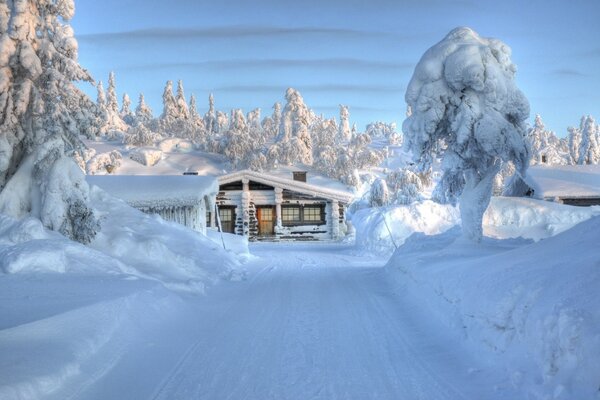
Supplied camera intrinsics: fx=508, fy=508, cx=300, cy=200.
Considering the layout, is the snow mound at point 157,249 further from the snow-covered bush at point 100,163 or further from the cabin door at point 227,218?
the snow-covered bush at point 100,163

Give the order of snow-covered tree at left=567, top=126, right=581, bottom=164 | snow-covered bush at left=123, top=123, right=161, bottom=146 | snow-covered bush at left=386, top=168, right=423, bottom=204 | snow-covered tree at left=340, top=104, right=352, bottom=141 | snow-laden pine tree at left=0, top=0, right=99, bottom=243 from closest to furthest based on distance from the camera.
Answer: snow-laden pine tree at left=0, top=0, right=99, bottom=243 → snow-covered bush at left=386, top=168, right=423, bottom=204 → snow-covered bush at left=123, top=123, right=161, bottom=146 → snow-covered tree at left=567, top=126, right=581, bottom=164 → snow-covered tree at left=340, top=104, right=352, bottom=141

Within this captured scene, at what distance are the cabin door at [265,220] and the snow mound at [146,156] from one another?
32211mm

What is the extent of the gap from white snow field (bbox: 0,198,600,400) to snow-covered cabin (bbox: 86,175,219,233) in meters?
9.47

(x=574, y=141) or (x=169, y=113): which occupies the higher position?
(x=169, y=113)

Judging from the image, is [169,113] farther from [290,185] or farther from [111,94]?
[290,185]

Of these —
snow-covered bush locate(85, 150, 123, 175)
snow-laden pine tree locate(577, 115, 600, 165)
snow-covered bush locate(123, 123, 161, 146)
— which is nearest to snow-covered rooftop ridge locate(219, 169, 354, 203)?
snow-covered bush locate(85, 150, 123, 175)

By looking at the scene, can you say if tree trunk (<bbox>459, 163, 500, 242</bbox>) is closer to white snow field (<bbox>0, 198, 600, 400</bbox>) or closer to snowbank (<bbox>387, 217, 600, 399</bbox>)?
white snow field (<bbox>0, 198, 600, 400</bbox>)

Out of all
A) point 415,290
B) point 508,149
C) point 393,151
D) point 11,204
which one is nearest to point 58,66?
point 11,204

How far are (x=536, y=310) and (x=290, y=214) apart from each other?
30.8 m

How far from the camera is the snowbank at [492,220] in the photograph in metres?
22.9

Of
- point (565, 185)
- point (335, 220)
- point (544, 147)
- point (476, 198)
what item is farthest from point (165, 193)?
point (544, 147)

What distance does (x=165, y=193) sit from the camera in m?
21.3

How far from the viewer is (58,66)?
13492mm

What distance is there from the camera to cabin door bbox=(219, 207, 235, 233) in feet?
118
